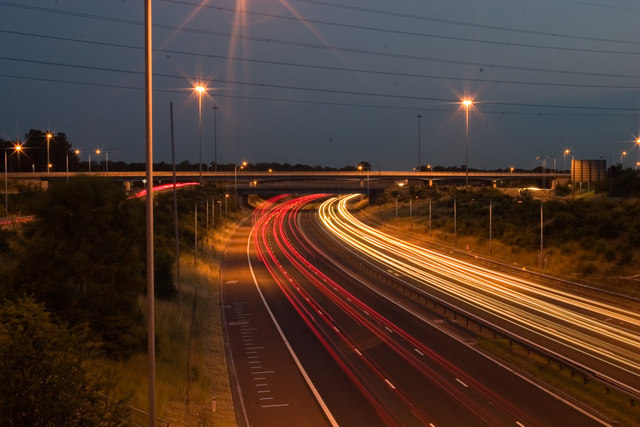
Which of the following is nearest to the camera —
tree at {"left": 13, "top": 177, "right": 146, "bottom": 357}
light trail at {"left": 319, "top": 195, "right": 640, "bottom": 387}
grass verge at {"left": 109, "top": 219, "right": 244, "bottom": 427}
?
grass verge at {"left": 109, "top": 219, "right": 244, "bottom": 427}

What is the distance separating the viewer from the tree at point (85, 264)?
19.8 meters

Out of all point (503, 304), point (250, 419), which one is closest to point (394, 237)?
point (503, 304)

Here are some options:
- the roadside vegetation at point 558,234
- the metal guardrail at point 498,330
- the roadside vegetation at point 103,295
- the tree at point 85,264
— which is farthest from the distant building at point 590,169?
the tree at point 85,264

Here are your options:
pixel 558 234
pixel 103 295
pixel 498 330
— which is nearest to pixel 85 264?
pixel 103 295

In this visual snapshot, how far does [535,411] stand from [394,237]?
180 feet

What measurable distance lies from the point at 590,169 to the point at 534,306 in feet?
160

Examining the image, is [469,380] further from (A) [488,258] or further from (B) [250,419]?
(A) [488,258]

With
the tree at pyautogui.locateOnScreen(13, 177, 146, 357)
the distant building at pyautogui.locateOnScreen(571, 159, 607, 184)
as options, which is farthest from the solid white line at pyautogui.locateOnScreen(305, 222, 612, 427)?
the distant building at pyautogui.locateOnScreen(571, 159, 607, 184)

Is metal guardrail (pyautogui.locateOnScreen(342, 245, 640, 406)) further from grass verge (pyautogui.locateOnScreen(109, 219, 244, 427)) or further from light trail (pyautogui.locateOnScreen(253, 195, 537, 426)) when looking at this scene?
grass verge (pyautogui.locateOnScreen(109, 219, 244, 427))

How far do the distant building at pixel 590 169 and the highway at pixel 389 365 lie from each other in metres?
42.3

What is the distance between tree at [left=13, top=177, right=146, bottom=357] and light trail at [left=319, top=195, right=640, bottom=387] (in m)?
17.0

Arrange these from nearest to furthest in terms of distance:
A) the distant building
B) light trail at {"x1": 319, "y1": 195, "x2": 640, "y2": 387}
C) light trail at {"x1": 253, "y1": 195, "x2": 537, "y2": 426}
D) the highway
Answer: the highway
light trail at {"x1": 253, "y1": 195, "x2": 537, "y2": 426}
light trail at {"x1": 319, "y1": 195, "x2": 640, "y2": 387}
the distant building

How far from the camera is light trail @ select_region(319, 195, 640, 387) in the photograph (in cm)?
2473

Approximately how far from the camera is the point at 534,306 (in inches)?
1303
